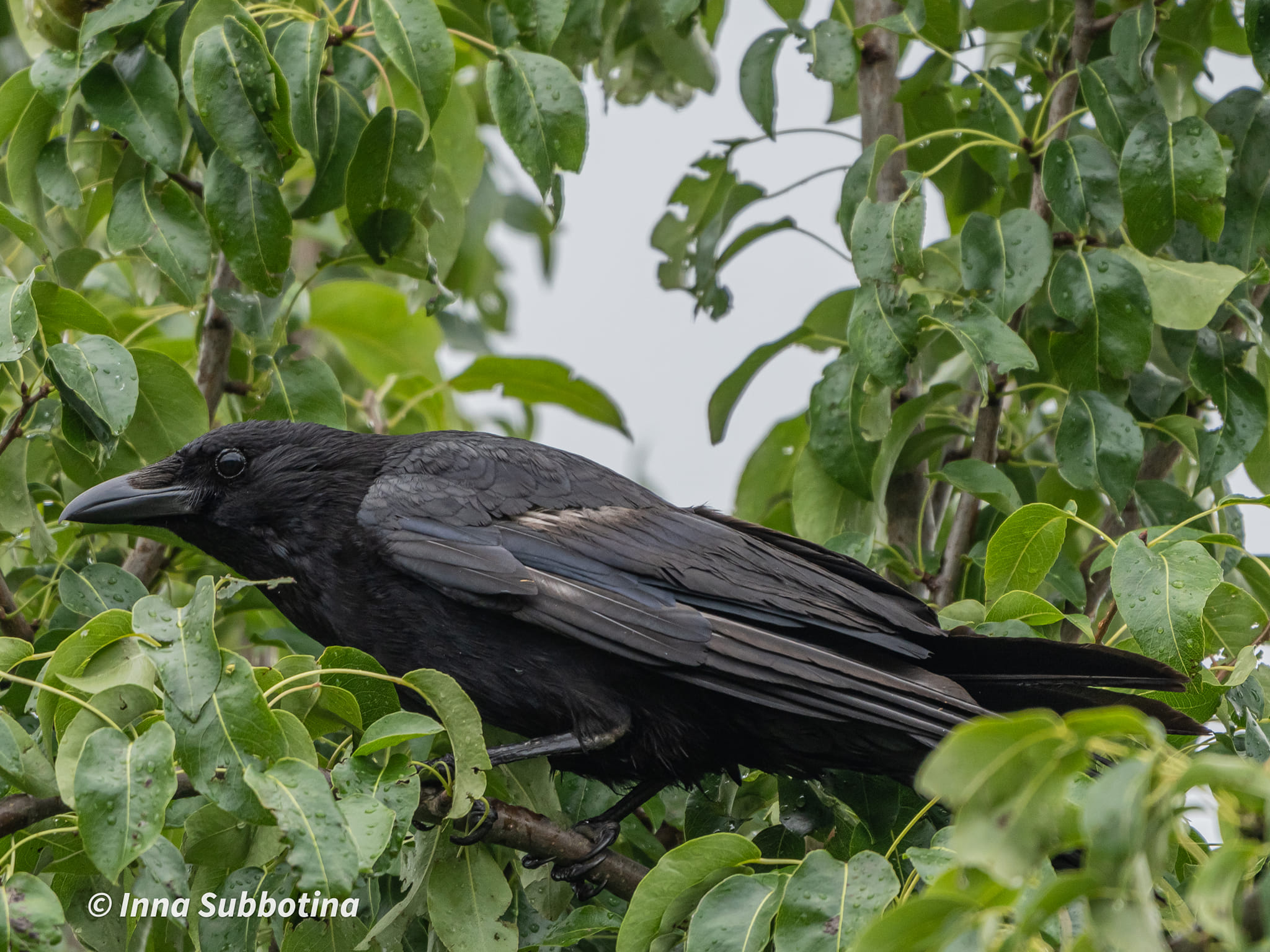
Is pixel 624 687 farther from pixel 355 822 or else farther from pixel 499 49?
pixel 499 49

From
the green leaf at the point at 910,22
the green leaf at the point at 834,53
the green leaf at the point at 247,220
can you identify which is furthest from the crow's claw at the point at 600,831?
the green leaf at the point at 910,22

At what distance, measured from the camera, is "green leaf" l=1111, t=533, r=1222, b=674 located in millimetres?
2447

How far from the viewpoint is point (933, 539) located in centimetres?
425

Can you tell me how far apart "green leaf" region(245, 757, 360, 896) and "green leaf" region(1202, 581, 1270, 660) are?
1798mm

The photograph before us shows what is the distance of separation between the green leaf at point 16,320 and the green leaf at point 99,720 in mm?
684

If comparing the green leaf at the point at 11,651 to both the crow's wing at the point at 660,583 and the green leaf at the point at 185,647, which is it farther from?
the crow's wing at the point at 660,583

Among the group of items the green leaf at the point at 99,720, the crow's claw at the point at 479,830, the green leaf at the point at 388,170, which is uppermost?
the green leaf at the point at 388,170

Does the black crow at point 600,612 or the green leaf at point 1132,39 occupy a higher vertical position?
the green leaf at point 1132,39

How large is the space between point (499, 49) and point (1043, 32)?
170 centimetres

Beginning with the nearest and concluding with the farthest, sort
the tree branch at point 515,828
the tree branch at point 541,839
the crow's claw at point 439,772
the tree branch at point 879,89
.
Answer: the tree branch at point 515,828
the crow's claw at point 439,772
the tree branch at point 541,839
the tree branch at point 879,89

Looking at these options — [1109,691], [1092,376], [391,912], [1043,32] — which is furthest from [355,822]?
[1043,32]

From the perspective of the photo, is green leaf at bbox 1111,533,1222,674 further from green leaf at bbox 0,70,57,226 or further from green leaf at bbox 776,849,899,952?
green leaf at bbox 0,70,57,226

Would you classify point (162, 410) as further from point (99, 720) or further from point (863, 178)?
point (863, 178)

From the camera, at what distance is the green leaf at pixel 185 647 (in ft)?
6.43
